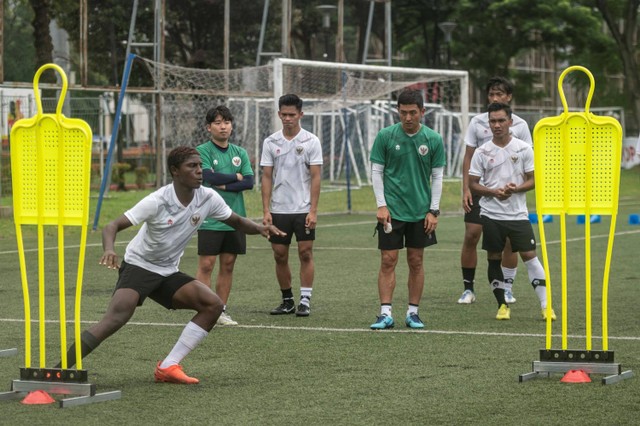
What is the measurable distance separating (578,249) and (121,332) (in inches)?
376

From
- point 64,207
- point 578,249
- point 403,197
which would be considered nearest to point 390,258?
point 403,197

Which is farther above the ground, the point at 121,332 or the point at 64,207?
the point at 64,207

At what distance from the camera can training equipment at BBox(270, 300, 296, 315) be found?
11.7 meters

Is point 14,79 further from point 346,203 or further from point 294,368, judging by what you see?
point 294,368

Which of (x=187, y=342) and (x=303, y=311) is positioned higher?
(x=187, y=342)

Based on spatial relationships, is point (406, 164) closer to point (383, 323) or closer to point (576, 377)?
point (383, 323)

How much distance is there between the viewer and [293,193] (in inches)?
462

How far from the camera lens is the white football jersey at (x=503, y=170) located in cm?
1121

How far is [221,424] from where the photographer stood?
22.4ft

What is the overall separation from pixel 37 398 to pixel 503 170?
17.0ft

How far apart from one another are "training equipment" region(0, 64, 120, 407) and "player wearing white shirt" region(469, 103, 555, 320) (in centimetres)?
467

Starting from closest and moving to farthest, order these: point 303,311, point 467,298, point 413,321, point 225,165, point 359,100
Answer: point 413,321
point 225,165
point 303,311
point 467,298
point 359,100

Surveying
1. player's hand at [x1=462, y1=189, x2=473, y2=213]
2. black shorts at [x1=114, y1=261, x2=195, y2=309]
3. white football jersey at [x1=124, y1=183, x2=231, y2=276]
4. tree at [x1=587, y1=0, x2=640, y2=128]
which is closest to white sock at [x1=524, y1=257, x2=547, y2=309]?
player's hand at [x1=462, y1=189, x2=473, y2=213]

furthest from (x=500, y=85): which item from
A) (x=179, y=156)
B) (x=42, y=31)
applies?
(x=42, y=31)
